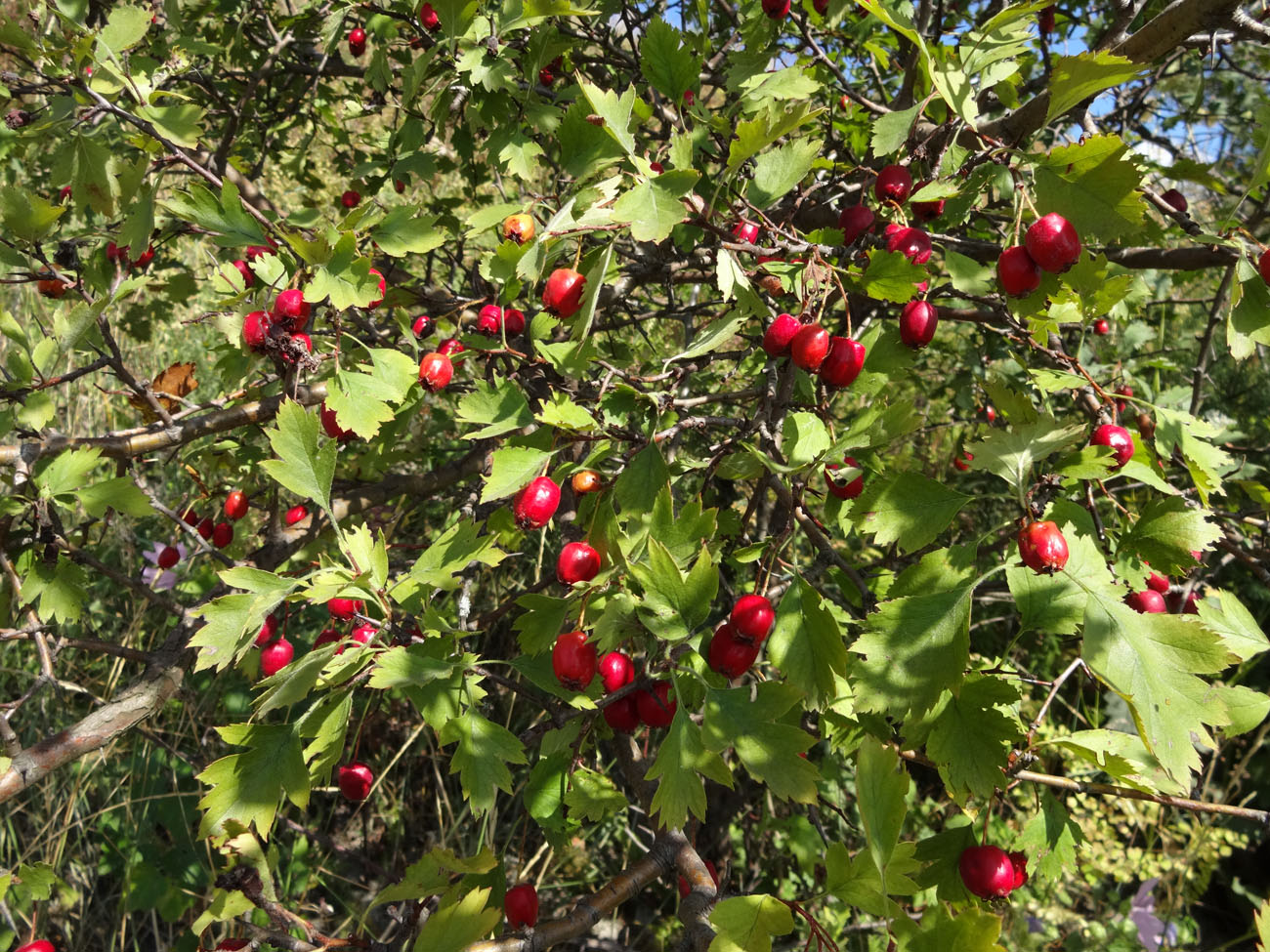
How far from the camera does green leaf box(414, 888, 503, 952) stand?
1126 mm

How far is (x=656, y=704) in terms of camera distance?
151cm

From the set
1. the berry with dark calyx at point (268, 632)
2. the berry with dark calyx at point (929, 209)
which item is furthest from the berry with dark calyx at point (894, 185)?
the berry with dark calyx at point (268, 632)

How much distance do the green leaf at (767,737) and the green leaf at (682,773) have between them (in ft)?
0.09

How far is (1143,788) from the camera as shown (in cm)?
130

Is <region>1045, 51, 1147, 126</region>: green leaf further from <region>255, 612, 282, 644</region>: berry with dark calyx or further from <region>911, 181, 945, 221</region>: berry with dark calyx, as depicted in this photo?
<region>255, 612, 282, 644</region>: berry with dark calyx

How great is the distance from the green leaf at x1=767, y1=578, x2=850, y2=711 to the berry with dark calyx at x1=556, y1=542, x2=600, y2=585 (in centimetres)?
32

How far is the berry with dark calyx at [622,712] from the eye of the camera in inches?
60.9

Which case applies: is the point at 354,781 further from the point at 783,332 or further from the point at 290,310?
the point at 783,332

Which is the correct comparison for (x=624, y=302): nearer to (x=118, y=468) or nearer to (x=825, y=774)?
(x=118, y=468)

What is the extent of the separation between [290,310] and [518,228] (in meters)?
0.50

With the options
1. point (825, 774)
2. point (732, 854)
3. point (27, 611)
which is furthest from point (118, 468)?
point (732, 854)

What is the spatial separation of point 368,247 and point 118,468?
91 cm

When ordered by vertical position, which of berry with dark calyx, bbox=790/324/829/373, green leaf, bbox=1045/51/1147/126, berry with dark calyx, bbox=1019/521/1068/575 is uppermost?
green leaf, bbox=1045/51/1147/126

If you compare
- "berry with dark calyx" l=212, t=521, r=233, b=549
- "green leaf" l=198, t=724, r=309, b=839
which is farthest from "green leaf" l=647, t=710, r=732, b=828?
"berry with dark calyx" l=212, t=521, r=233, b=549
